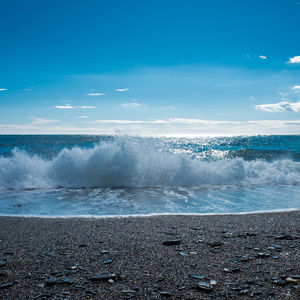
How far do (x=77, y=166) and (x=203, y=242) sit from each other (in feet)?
27.6

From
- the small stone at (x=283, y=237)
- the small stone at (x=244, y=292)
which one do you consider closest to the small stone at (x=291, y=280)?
the small stone at (x=244, y=292)

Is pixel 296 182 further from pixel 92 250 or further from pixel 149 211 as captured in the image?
pixel 92 250

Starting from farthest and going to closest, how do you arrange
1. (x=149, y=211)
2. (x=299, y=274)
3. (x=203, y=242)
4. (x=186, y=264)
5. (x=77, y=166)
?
1. (x=77, y=166)
2. (x=149, y=211)
3. (x=203, y=242)
4. (x=186, y=264)
5. (x=299, y=274)

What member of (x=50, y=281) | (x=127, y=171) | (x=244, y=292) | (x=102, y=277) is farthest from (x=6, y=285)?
(x=127, y=171)

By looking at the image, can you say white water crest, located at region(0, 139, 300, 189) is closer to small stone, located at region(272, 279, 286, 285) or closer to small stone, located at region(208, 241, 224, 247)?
small stone, located at region(208, 241, 224, 247)

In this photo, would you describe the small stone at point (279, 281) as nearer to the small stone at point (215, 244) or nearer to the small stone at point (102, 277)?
the small stone at point (215, 244)

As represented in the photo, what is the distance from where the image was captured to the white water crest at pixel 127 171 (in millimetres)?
10336

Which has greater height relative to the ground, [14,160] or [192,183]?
[14,160]

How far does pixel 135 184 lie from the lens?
10.2 metres

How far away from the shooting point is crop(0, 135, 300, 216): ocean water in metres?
6.50

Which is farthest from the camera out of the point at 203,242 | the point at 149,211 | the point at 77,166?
the point at 77,166

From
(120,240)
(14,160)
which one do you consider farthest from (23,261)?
(14,160)

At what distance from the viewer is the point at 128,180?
10.5m

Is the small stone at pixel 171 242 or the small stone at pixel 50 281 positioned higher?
the small stone at pixel 50 281
